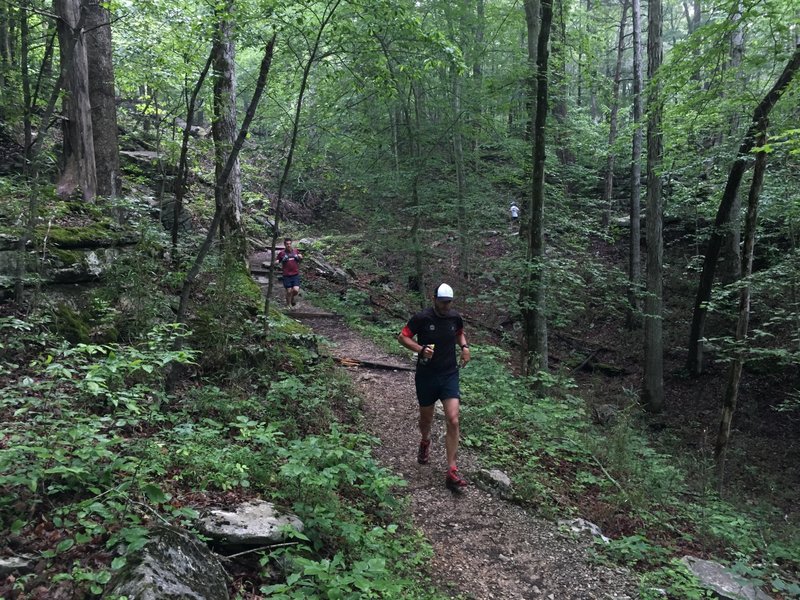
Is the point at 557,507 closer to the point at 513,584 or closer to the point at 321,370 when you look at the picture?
the point at 513,584

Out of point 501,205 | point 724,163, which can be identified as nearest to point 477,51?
point 501,205

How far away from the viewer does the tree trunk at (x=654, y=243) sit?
39.8ft

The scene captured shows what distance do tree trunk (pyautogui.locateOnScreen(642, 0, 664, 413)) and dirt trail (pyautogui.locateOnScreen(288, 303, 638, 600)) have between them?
27.9 feet

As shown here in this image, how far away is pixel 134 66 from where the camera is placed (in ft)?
29.5

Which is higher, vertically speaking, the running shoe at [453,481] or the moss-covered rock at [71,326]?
the moss-covered rock at [71,326]

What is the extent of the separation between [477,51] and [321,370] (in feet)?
34.9

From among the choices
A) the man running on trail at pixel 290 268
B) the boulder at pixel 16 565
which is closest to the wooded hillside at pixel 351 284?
the boulder at pixel 16 565

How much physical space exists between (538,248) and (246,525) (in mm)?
7722

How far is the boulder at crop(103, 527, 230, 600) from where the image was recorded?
2.51 metres

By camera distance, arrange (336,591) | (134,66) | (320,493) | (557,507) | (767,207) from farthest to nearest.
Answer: (767,207)
(134,66)
(557,507)
(320,493)
(336,591)

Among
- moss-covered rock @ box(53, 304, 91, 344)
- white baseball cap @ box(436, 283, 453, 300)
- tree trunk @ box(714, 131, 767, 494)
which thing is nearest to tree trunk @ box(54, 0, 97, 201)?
moss-covered rock @ box(53, 304, 91, 344)

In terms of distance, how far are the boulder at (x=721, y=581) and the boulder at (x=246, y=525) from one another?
367cm

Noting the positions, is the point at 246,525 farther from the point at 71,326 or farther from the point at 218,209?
the point at 218,209

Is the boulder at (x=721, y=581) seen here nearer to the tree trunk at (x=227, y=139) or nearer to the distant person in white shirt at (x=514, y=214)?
the tree trunk at (x=227, y=139)
